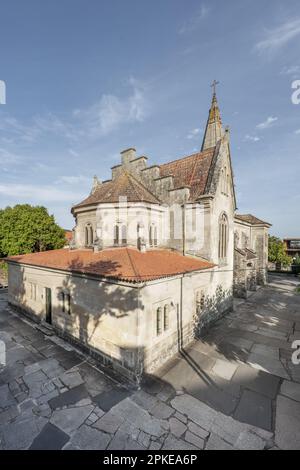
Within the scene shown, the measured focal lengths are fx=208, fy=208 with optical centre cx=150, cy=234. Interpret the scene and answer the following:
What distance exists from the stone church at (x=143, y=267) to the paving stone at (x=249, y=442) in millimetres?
4151

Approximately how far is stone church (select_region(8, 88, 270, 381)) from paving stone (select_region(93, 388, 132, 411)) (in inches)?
30.3

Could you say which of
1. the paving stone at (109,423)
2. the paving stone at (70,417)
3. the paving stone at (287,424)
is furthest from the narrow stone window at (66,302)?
the paving stone at (287,424)

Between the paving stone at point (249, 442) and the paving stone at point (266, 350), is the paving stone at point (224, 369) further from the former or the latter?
the paving stone at point (249, 442)

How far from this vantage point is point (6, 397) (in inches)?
312

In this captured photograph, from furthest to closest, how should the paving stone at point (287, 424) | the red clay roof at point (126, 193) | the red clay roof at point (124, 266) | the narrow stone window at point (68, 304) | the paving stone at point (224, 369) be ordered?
1. the red clay roof at point (126, 193)
2. the narrow stone window at point (68, 304)
3. the paving stone at point (224, 369)
4. the red clay roof at point (124, 266)
5. the paving stone at point (287, 424)

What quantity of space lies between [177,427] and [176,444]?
0.57 m

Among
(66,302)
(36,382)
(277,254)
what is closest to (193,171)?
(66,302)

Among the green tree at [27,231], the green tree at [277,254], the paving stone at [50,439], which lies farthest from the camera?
the green tree at [277,254]

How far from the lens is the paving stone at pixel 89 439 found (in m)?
5.99

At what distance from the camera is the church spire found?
944 inches

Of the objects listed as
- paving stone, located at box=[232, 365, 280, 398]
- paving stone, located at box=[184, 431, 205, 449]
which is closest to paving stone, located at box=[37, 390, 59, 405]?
paving stone, located at box=[184, 431, 205, 449]

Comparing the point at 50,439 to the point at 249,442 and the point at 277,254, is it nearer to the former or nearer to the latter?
the point at 249,442
